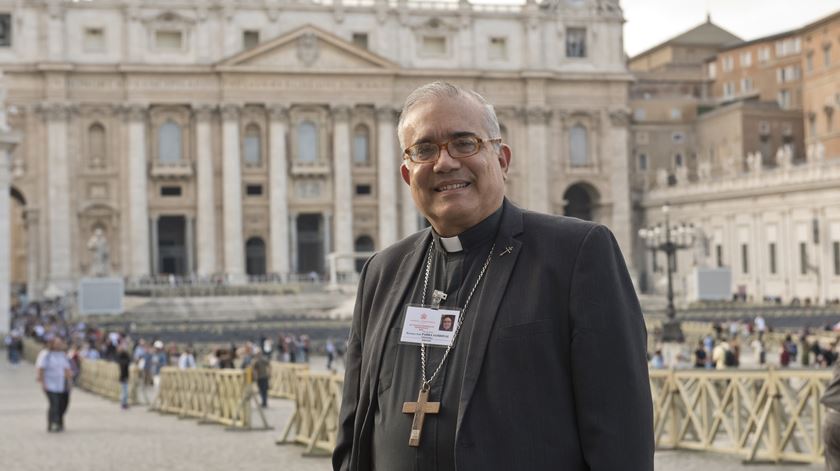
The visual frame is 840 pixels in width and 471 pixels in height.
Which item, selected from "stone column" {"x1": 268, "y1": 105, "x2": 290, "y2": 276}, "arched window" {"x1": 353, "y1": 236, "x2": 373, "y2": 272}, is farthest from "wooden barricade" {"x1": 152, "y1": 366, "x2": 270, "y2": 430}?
"arched window" {"x1": 353, "y1": 236, "x2": 373, "y2": 272}

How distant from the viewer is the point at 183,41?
70562mm

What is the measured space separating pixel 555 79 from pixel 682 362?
50073mm

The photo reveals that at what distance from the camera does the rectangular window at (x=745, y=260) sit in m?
61.4

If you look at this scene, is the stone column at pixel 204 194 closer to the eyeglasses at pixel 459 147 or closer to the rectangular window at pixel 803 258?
the rectangular window at pixel 803 258

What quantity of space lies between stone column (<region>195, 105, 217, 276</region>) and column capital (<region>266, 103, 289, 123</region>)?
127 inches

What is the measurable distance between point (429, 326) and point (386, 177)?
68.6 m

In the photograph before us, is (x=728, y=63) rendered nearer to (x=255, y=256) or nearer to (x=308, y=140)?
(x=308, y=140)

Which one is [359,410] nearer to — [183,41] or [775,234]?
[775,234]

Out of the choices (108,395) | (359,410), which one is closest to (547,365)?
(359,410)

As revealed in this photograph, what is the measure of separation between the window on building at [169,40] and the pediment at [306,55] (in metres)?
2.78

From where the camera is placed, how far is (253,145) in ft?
237

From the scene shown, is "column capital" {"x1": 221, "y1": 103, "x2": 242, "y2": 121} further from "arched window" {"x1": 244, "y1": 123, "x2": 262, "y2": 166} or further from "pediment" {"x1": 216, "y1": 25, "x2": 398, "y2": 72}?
"pediment" {"x1": 216, "y1": 25, "x2": 398, "y2": 72}

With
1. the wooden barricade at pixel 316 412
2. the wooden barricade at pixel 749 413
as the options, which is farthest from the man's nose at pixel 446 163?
the wooden barricade at pixel 316 412

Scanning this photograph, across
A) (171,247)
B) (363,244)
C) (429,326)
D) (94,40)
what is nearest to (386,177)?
(363,244)
